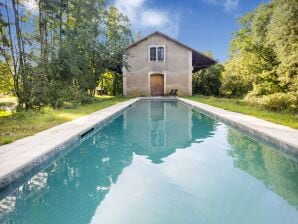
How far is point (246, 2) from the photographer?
43.0 m

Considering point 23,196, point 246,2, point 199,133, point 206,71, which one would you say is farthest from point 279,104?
point 246,2

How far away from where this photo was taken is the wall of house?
27.0 m

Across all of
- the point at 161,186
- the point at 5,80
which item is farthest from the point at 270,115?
the point at 5,80

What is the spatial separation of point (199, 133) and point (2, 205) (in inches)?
238

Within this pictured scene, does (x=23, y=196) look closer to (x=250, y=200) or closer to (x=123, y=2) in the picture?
(x=250, y=200)

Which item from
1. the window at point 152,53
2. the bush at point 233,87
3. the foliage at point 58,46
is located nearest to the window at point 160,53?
the window at point 152,53

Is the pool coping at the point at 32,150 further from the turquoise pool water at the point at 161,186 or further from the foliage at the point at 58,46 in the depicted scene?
the foliage at the point at 58,46

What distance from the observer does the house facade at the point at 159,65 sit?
27.0 meters

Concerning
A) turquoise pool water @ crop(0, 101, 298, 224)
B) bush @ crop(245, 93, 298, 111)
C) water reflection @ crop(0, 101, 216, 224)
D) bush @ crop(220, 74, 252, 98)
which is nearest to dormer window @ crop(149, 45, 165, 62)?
bush @ crop(220, 74, 252, 98)

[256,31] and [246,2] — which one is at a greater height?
[246,2]

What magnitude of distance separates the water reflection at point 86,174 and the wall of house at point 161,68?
719 inches

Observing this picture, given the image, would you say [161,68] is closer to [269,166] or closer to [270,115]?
[270,115]

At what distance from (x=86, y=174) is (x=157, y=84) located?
2314 cm

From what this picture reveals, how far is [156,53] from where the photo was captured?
2706 centimetres
